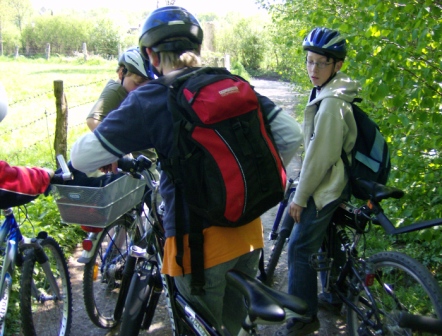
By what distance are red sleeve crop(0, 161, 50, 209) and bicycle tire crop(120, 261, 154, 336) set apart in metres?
0.74

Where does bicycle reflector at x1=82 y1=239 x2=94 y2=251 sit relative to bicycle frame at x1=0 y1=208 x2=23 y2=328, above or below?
below

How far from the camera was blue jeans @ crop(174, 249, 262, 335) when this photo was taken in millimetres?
2307

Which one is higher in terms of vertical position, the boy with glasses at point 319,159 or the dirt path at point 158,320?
the boy with glasses at point 319,159

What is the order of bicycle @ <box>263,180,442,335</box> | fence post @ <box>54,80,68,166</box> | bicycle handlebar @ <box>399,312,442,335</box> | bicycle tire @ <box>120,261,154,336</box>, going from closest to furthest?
bicycle handlebar @ <box>399,312,442,335</box> < bicycle tire @ <box>120,261,154,336</box> < bicycle @ <box>263,180,442,335</box> < fence post @ <box>54,80,68,166</box>

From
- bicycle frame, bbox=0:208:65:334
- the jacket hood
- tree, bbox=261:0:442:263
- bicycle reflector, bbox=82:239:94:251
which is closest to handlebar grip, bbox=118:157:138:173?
bicycle frame, bbox=0:208:65:334

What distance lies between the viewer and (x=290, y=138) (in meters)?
2.40

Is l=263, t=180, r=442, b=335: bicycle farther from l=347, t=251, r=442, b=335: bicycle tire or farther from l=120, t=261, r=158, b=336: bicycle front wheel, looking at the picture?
l=120, t=261, r=158, b=336: bicycle front wheel

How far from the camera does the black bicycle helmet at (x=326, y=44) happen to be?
11.0 ft

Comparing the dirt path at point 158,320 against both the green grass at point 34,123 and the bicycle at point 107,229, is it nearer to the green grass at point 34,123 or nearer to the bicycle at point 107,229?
the bicycle at point 107,229

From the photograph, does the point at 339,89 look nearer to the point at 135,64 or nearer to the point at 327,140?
the point at 327,140

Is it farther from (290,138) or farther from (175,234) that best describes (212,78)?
(175,234)

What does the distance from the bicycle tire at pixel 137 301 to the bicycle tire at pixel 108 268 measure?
1.03 m

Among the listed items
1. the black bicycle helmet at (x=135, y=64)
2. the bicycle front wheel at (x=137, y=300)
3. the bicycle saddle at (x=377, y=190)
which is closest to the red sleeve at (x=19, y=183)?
the bicycle front wheel at (x=137, y=300)

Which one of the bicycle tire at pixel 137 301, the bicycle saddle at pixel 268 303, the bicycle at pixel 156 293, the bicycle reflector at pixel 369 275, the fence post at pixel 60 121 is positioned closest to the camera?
the bicycle saddle at pixel 268 303
